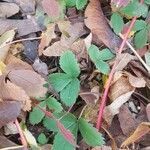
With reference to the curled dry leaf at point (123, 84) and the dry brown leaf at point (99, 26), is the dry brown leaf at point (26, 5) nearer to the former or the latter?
the dry brown leaf at point (99, 26)

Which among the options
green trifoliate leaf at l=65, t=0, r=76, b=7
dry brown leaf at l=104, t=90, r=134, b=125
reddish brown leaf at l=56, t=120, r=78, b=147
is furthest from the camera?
green trifoliate leaf at l=65, t=0, r=76, b=7

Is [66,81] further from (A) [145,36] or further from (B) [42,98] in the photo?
(A) [145,36]

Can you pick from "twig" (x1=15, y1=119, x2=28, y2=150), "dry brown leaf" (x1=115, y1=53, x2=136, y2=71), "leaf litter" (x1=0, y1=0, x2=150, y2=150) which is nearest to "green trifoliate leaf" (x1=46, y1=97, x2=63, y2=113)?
"leaf litter" (x1=0, y1=0, x2=150, y2=150)

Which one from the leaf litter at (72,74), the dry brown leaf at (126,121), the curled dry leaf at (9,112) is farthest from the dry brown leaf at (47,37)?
the dry brown leaf at (126,121)

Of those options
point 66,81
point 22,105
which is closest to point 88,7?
point 66,81

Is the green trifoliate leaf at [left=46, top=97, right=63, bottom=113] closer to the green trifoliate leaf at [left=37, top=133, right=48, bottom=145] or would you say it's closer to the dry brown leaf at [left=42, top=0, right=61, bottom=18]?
the green trifoliate leaf at [left=37, top=133, right=48, bottom=145]
